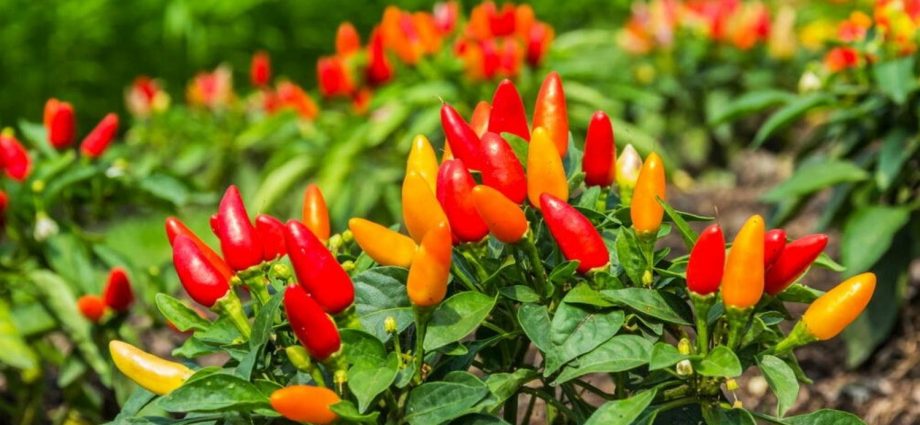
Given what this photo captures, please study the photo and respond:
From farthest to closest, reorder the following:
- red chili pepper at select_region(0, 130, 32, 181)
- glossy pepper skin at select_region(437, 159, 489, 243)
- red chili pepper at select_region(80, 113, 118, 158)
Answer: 1. red chili pepper at select_region(80, 113, 118, 158)
2. red chili pepper at select_region(0, 130, 32, 181)
3. glossy pepper skin at select_region(437, 159, 489, 243)

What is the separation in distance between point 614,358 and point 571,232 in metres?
0.18

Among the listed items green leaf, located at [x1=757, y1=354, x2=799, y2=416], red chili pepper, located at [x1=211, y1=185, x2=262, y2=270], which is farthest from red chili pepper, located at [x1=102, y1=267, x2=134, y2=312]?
green leaf, located at [x1=757, y1=354, x2=799, y2=416]

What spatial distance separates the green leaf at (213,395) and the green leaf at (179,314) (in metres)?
0.24

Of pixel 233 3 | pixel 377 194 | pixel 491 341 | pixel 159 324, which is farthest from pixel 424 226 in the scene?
pixel 233 3

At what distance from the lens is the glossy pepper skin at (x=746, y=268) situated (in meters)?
1.52

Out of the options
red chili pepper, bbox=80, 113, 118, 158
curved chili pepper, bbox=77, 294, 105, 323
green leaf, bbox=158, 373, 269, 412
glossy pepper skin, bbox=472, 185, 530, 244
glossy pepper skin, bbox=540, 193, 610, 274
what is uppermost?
glossy pepper skin, bbox=472, 185, 530, 244

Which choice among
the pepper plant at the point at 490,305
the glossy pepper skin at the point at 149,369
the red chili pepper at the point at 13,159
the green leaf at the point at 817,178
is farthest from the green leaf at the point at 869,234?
the red chili pepper at the point at 13,159

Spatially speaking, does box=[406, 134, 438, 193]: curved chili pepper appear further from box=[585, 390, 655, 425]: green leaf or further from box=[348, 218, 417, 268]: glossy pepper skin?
box=[585, 390, 655, 425]: green leaf

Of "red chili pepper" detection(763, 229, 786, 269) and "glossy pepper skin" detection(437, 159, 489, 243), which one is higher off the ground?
"glossy pepper skin" detection(437, 159, 489, 243)

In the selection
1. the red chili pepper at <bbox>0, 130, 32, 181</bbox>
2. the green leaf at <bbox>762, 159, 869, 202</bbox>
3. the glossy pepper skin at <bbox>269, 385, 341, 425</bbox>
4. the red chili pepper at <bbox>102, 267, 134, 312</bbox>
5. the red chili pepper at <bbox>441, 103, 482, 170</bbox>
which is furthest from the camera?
the green leaf at <bbox>762, 159, 869, 202</bbox>

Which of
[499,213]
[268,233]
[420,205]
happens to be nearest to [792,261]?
[499,213]

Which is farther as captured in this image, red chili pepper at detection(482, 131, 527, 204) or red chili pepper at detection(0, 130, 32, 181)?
red chili pepper at detection(0, 130, 32, 181)

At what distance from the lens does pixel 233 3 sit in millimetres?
6328

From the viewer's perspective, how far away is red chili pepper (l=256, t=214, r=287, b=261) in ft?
5.76
